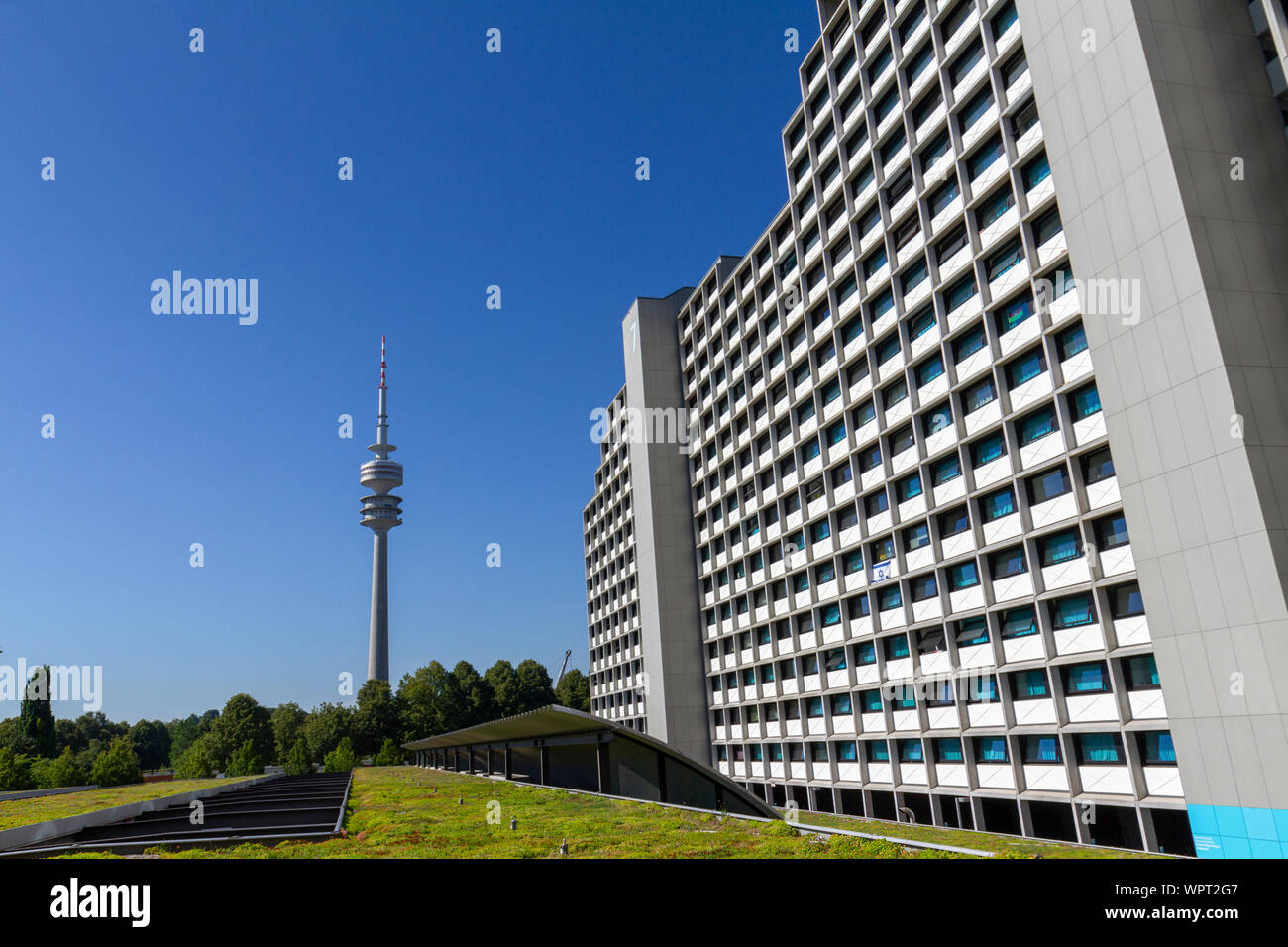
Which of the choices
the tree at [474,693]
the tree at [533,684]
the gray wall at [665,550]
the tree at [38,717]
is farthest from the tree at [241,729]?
the gray wall at [665,550]

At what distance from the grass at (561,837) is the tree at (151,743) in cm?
16345

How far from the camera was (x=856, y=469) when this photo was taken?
42.4 meters

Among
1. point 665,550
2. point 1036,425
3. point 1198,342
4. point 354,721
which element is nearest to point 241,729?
point 354,721

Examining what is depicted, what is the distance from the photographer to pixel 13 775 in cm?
5531

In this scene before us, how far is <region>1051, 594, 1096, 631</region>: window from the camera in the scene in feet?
95.0

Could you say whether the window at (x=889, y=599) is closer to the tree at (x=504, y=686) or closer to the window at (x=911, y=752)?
the window at (x=911, y=752)

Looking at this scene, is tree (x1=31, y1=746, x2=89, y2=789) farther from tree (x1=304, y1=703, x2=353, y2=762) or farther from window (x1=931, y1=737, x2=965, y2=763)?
window (x1=931, y1=737, x2=965, y2=763)

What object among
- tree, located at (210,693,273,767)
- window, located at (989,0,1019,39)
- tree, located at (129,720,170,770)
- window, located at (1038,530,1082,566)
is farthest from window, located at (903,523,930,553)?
tree, located at (129,720,170,770)

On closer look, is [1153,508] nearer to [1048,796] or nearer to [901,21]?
[1048,796]

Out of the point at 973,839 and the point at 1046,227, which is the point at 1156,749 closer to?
the point at 973,839

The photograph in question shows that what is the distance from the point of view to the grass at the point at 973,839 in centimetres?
2185

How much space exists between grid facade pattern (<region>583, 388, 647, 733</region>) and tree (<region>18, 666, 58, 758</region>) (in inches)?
2714
